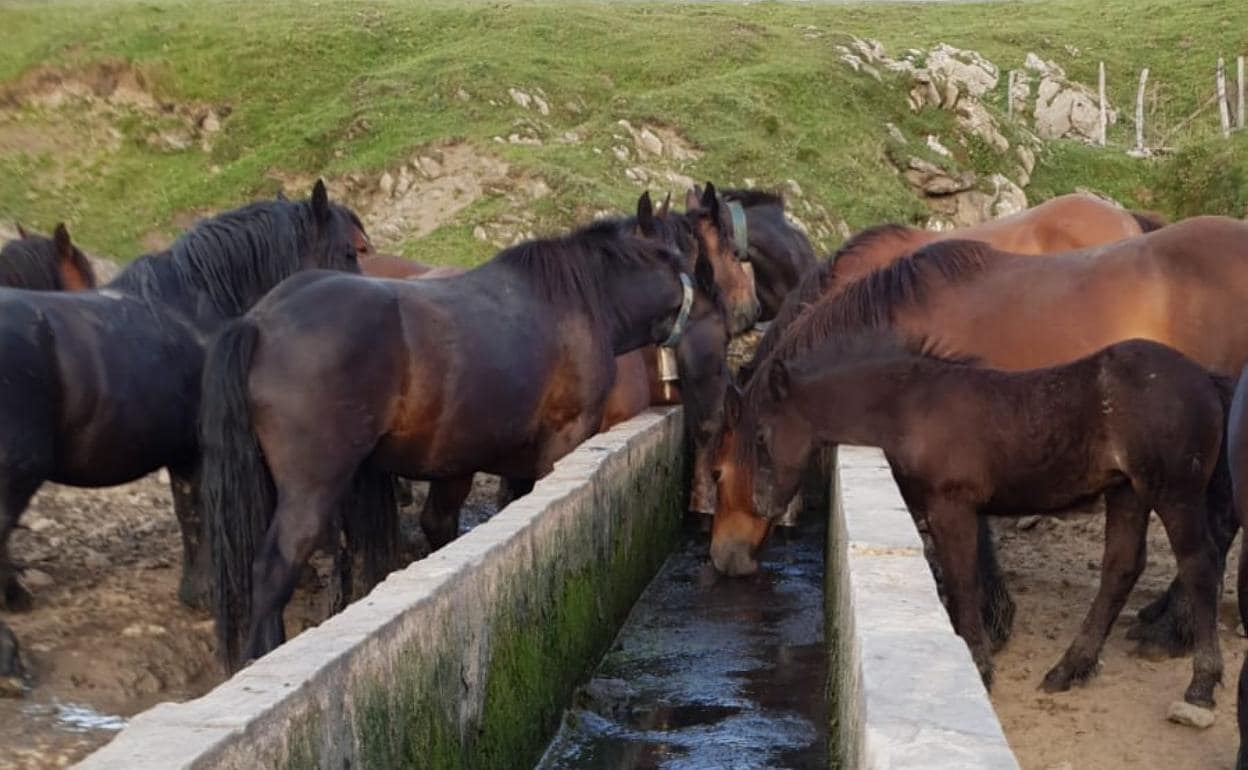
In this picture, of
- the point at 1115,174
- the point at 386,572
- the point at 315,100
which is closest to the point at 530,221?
the point at 315,100

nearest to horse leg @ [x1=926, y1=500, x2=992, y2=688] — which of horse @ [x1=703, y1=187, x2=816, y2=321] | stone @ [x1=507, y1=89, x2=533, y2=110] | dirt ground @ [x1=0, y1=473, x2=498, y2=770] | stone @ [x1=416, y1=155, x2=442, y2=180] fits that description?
dirt ground @ [x1=0, y1=473, x2=498, y2=770]

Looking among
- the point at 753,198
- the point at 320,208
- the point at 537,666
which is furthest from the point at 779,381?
the point at 753,198

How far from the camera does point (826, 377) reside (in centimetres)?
616

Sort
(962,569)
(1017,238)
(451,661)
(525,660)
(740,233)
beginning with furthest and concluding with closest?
(740,233), (1017,238), (962,569), (525,660), (451,661)

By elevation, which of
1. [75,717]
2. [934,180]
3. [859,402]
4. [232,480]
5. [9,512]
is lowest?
[75,717]

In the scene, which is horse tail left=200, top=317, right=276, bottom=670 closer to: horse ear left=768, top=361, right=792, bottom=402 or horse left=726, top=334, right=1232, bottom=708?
horse ear left=768, top=361, right=792, bottom=402

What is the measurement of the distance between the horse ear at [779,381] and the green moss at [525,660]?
1.01m

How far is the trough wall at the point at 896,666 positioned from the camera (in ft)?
8.68

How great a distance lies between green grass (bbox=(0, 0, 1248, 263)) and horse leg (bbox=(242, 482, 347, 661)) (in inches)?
367

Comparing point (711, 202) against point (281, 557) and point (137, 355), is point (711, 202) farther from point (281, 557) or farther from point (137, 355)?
point (281, 557)

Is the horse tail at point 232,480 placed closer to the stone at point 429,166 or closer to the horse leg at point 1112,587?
the horse leg at point 1112,587

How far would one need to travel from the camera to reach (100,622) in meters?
6.37

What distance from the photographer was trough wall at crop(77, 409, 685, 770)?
288 centimetres

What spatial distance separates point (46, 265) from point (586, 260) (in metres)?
3.31
